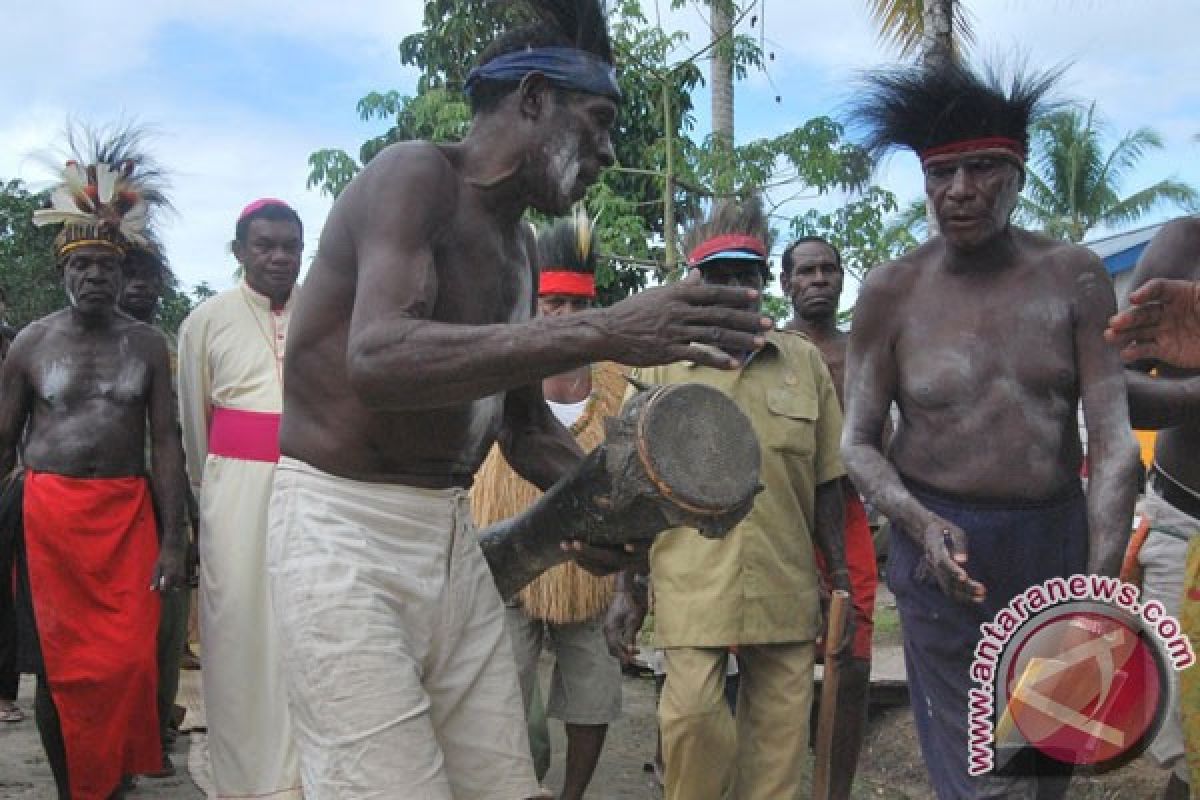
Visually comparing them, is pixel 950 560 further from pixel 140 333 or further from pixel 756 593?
pixel 140 333

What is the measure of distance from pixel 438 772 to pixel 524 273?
1.04m

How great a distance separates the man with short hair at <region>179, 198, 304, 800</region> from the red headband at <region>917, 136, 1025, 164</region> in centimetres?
224

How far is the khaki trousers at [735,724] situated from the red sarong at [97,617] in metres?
2.14

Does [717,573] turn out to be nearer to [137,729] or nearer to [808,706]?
[808,706]

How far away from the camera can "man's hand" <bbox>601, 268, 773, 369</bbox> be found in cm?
228

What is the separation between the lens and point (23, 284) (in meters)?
17.8

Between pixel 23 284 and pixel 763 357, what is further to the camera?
pixel 23 284

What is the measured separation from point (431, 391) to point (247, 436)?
8.97 ft

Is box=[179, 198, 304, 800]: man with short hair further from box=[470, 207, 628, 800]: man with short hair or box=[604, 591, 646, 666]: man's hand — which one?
box=[604, 591, 646, 666]: man's hand

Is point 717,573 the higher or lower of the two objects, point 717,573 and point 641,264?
the lower

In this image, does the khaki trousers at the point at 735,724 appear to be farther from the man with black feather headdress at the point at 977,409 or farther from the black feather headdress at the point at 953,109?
the black feather headdress at the point at 953,109

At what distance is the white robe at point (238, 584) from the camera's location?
4.71 m

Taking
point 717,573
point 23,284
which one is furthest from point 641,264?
point 23,284

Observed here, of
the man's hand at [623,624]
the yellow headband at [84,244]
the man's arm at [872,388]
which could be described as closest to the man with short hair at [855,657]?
the man's hand at [623,624]
